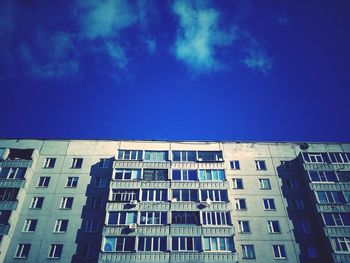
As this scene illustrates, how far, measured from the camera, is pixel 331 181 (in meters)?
37.7

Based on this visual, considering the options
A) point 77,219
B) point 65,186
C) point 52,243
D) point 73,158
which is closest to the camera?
point 52,243

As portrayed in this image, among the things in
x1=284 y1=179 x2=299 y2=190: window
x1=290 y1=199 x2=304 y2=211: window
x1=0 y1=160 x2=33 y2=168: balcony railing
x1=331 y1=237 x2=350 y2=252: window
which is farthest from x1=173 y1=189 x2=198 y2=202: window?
x1=0 y1=160 x2=33 y2=168: balcony railing

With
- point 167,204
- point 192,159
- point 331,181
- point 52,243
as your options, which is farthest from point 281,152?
point 52,243

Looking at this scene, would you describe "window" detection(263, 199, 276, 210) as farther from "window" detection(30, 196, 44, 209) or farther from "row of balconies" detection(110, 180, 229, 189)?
"window" detection(30, 196, 44, 209)

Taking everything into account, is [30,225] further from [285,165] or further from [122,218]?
[285,165]

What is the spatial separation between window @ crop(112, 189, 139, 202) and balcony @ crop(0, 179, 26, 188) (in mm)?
12669

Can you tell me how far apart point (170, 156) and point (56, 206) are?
16.8m

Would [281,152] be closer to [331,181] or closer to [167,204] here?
[331,181]

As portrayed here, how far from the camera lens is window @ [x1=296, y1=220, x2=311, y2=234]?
3538cm

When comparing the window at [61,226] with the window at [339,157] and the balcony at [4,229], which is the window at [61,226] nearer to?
the balcony at [4,229]

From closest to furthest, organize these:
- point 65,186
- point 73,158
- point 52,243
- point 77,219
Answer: point 52,243, point 77,219, point 65,186, point 73,158

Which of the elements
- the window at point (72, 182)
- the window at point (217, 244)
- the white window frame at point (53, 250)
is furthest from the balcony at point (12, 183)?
the window at point (217, 244)

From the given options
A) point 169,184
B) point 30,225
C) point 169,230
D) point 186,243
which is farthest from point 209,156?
point 30,225

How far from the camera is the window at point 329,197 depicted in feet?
118
